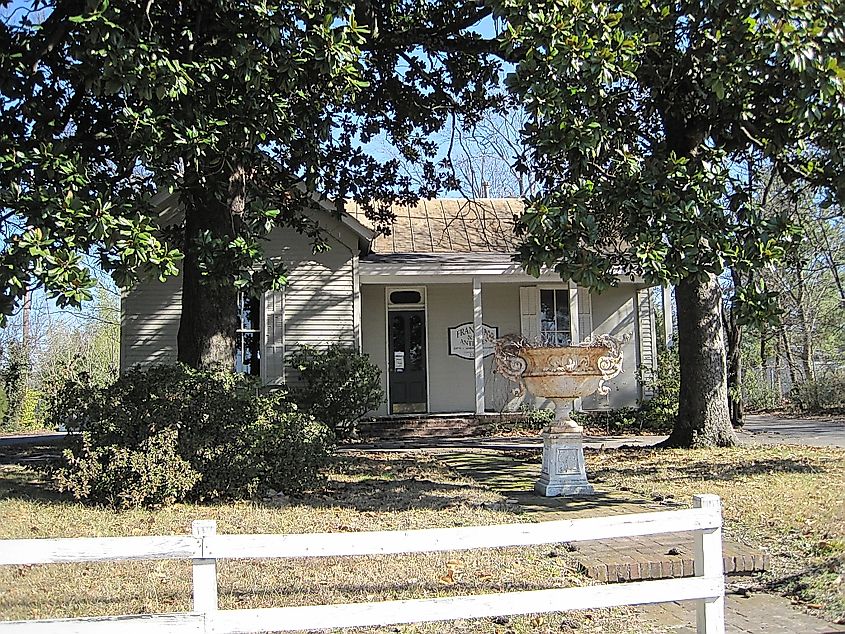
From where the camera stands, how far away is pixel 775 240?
8094 mm

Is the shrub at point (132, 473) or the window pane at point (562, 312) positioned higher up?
the window pane at point (562, 312)

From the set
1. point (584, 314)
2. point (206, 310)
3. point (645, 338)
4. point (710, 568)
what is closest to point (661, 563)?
point (710, 568)

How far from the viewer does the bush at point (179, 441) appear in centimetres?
870

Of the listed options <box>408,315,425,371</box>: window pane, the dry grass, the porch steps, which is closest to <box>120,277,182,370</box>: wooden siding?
the porch steps

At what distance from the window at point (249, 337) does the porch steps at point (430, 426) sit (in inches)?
106

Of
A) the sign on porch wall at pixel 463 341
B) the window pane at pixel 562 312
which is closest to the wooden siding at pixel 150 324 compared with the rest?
the sign on porch wall at pixel 463 341

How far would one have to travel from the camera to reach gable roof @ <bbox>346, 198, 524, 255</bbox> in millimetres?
19000

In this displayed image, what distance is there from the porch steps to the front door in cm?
110

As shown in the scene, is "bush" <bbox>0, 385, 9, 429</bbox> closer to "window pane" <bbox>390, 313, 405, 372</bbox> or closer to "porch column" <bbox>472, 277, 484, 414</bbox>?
"window pane" <bbox>390, 313, 405, 372</bbox>

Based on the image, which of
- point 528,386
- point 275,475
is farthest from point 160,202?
point 528,386

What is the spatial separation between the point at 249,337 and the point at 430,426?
441cm

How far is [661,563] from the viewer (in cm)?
586

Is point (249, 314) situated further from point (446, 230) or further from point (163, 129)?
point (163, 129)

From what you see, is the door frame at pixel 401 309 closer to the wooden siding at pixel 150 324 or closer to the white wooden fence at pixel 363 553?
the wooden siding at pixel 150 324
